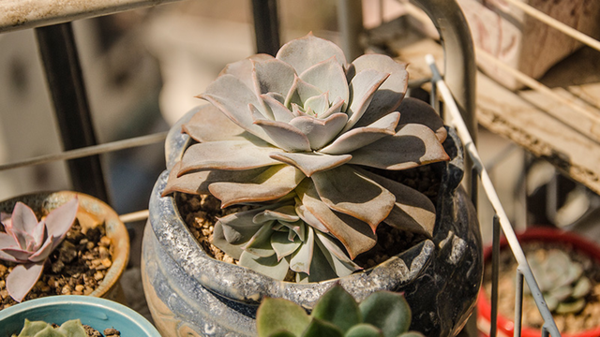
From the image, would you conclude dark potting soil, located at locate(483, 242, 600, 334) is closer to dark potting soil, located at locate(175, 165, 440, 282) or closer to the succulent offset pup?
dark potting soil, located at locate(175, 165, 440, 282)

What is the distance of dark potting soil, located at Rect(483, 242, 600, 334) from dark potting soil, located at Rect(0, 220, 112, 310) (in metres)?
1.14

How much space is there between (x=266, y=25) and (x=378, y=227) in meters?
0.64

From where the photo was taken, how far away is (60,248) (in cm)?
83

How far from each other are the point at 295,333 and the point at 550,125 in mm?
955

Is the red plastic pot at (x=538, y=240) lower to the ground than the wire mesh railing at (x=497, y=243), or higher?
lower

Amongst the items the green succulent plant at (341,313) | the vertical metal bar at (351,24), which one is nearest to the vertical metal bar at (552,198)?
the vertical metal bar at (351,24)

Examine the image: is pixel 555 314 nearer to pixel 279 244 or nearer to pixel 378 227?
pixel 378 227

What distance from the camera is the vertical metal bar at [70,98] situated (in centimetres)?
104

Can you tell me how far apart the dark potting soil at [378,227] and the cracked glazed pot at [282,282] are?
4 centimetres

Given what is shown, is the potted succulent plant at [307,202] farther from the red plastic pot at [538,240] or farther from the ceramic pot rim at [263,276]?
the red plastic pot at [538,240]

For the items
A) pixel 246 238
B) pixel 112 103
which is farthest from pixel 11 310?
pixel 112 103

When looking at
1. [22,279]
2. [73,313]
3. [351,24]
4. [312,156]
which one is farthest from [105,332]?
[351,24]

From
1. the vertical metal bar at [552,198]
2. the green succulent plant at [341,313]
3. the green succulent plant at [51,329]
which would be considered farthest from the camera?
the vertical metal bar at [552,198]

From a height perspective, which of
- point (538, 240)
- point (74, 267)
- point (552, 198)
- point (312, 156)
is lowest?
point (552, 198)
